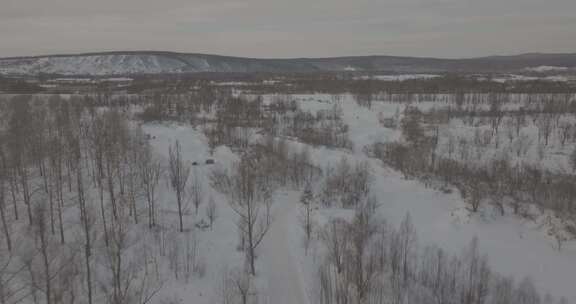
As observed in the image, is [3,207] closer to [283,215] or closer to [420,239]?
[283,215]

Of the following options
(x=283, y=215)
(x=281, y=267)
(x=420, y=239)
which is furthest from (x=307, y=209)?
(x=420, y=239)

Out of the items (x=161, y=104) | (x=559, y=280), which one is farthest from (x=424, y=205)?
(x=161, y=104)

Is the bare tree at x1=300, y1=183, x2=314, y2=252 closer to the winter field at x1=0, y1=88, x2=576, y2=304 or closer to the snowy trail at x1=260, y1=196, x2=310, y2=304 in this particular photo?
the winter field at x1=0, y1=88, x2=576, y2=304

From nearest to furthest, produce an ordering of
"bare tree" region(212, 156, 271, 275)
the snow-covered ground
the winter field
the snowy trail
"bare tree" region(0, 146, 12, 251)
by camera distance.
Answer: the winter field < the snowy trail < the snow-covered ground < "bare tree" region(0, 146, 12, 251) < "bare tree" region(212, 156, 271, 275)

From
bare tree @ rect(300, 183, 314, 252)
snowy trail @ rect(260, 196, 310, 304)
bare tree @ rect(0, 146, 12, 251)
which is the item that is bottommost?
snowy trail @ rect(260, 196, 310, 304)

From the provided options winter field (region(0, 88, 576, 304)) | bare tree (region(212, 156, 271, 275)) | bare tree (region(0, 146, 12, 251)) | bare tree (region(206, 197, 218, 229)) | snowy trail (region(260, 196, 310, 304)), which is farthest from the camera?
bare tree (region(206, 197, 218, 229))

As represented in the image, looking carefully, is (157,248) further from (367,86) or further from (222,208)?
(367,86)

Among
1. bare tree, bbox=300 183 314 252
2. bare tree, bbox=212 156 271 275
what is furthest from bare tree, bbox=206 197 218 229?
bare tree, bbox=300 183 314 252
